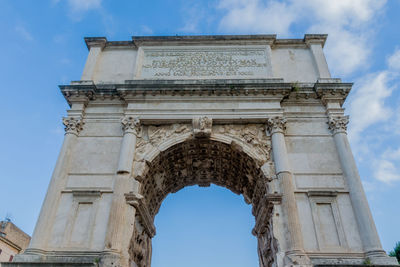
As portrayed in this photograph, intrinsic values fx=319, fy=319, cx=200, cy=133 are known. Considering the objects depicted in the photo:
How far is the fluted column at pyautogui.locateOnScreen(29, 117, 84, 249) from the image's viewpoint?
830cm

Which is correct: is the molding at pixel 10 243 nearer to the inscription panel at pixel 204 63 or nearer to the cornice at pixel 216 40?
the cornice at pixel 216 40

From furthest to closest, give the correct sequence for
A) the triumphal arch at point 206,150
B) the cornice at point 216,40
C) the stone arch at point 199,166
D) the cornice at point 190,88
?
the cornice at point 216,40 → the cornice at point 190,88 → the stone arch at point 199,166 → the triumphal arch at point 206,150

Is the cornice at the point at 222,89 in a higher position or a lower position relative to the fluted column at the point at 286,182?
higher

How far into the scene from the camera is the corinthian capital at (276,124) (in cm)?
988

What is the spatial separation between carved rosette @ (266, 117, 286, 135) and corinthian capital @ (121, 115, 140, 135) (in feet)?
13.6

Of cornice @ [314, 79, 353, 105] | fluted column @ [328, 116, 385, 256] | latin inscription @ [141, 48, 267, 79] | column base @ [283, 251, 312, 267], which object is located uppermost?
latin inscription @ [141, 48, 267, 79]

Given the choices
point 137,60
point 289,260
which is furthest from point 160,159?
point 289,260

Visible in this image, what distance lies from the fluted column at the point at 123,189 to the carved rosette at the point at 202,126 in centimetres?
183

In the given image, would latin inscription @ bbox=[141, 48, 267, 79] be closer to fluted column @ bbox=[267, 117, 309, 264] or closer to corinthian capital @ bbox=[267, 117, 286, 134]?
corinthian capital @ bbox=[267, 117, 286, 134]

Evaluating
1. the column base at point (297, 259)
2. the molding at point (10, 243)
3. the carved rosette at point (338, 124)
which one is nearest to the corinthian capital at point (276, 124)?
the carved rosette at point (338, 124)

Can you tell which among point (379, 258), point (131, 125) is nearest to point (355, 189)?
point (379, 258)

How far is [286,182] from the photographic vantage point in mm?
8828

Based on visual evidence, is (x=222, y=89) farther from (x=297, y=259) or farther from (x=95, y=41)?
(x=95, y=41)

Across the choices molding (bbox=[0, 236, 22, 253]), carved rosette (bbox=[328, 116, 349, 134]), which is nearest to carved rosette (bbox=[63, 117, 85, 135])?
carved rosette (bbox=[328, 116, 349, 134])
